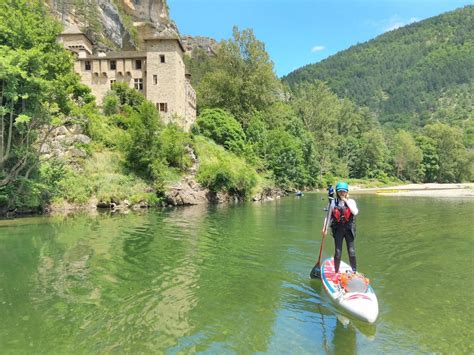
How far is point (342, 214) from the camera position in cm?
941

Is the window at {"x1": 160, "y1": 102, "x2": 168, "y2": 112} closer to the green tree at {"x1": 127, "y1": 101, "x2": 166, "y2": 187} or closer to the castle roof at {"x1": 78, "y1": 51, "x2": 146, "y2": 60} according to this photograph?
the castle roof at {"x1": 78, "y1": 51, "x2": 146, "y2": 60}

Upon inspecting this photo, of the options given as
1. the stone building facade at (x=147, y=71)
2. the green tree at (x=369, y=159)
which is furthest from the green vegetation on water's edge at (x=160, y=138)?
the stone building facade at (x=147, y=71)

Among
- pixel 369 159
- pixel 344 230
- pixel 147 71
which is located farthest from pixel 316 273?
pixel 369 159

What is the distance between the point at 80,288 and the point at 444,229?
57.9ft

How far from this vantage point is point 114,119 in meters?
43.3

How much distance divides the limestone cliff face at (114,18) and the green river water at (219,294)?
41991 millimetres

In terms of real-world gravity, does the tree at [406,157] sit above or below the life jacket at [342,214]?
above

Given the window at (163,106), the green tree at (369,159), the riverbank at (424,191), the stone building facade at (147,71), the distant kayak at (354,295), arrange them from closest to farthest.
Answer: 1. the distant kayak at (354,295)
2. the stone building facade at (147,71)
3. the window at (163,106)
4. the riverbank at (424,191)
5. the green tree at (369,159)

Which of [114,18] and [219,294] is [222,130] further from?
[219,294]

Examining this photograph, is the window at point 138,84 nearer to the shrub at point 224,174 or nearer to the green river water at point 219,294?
the shrub at point 224,174

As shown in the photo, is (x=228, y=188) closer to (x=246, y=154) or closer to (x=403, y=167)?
(x=246, y=154)

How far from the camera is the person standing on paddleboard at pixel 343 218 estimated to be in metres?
9.27

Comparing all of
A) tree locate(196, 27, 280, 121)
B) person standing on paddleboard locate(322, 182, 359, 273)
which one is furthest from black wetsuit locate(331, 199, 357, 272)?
tree locate(196, 27, 280, 121)

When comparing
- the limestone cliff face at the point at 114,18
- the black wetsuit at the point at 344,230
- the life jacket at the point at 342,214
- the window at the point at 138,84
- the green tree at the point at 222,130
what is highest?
the limestone cliff face at the point at 114,18
